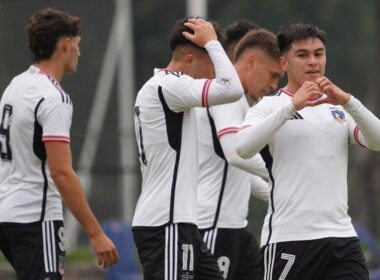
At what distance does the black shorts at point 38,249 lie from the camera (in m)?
8.02

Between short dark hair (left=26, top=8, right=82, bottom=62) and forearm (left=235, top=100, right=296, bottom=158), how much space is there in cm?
140

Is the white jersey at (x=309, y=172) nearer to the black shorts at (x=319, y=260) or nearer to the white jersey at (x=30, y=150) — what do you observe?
the black shorts at (x=319, y=260)

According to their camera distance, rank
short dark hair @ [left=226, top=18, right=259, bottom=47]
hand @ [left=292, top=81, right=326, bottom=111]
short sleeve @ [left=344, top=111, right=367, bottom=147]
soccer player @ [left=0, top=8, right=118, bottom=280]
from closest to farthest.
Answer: hand @ [left=292, top=81, right=326, bottom=111]
short sleeve @ [left=344, top=111, right=367, bottom=147]
soccer player @ [left=0, top=8, right=118, bottom=280]
short dark hair @ [left=226, top=18, right=259, bottom=47]

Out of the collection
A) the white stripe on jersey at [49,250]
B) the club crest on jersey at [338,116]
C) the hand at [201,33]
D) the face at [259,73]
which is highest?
the hand at [201,33]

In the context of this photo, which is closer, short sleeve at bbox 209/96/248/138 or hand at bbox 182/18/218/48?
hand at bbox 182/18/218/48

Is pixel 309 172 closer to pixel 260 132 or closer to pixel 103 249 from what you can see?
pixel 260 132

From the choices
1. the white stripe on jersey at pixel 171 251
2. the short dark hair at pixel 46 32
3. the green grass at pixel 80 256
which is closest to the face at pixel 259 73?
the short dark hair at pixel 46 32

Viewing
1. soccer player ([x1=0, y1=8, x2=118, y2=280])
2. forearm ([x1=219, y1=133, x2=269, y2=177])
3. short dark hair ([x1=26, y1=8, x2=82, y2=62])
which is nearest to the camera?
soccer player ([x1=0, y1=8, x2=118, y2=280])

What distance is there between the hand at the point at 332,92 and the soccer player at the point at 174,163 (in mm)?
603

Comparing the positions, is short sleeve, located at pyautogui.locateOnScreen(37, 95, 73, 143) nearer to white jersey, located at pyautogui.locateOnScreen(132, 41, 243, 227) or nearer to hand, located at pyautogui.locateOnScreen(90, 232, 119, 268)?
white jersey, located at pyautogui.locateOnScreen(132, 41, 243, 227)

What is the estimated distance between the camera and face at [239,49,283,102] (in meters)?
9.23

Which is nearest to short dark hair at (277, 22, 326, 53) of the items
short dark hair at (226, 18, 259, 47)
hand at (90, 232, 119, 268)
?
hand at (90, 232, 119, 268)

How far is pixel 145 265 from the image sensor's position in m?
7.92

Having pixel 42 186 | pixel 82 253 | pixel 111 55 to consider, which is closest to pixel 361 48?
pixel 111 55
